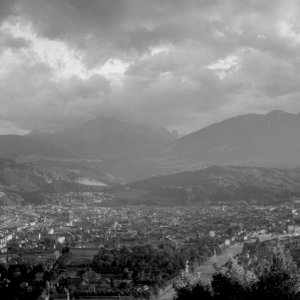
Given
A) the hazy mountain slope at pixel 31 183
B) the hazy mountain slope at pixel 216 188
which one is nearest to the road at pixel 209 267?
the hazy mountain slope at pixel 216 188

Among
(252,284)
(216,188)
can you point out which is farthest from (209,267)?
(216,188)

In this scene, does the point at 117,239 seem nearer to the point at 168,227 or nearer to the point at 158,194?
the point at 168,227

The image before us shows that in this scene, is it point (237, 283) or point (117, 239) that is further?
point (117, 239)

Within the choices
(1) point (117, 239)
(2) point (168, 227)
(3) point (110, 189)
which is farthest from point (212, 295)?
(3) point (110, 189)

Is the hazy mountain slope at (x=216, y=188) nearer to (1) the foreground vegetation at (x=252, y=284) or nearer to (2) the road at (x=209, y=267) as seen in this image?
(2) the road at (x=209, y=267)

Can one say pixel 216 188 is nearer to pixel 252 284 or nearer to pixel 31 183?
pixel 31 183
